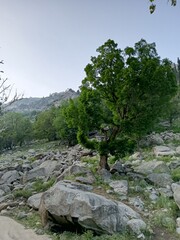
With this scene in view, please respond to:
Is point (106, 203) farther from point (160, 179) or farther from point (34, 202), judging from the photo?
point (160, 179)

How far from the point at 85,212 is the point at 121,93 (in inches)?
254

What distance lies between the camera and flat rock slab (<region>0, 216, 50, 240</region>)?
809 cm

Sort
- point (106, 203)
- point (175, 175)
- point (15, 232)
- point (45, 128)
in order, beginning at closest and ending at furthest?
point (106, 203), point (15, 232), point (175, 175), point (45, 128)

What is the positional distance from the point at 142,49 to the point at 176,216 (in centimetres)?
792

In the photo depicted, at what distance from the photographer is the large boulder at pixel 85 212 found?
769cm

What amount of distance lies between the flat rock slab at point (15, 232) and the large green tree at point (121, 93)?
17.8ft

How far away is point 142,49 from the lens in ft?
42.5

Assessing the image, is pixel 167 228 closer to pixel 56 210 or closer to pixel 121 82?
pixel 56 210

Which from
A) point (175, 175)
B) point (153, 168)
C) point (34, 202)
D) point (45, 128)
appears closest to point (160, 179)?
point (175, 175)

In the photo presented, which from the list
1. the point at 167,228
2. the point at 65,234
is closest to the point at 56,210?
the point at 65,234

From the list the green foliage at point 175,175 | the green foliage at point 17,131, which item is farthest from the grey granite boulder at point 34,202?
the green foliage at point 17,131

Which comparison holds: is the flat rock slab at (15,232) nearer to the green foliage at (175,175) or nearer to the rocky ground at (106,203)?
the rocky ground at (106,203)

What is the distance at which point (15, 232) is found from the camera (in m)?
8.54

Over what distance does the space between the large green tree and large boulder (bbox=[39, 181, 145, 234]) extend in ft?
15.6
